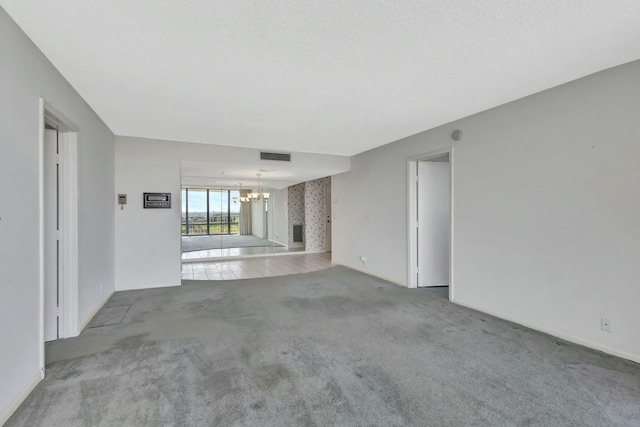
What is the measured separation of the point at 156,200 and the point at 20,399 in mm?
3431

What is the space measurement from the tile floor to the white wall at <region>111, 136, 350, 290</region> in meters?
2.96

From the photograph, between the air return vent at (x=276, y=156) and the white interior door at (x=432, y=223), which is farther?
the air return vent at (x=276, y=156)

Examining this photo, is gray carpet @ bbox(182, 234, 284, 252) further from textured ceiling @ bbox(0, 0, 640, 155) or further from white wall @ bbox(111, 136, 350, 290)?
textured ceiling @ bbox(0, 0, 640, 155)

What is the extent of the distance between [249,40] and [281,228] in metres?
7.50

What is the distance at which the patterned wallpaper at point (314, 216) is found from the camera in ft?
30.1

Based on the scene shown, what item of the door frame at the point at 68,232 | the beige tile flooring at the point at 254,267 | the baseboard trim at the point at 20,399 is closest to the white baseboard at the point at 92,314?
the door frame at the point at 68,232

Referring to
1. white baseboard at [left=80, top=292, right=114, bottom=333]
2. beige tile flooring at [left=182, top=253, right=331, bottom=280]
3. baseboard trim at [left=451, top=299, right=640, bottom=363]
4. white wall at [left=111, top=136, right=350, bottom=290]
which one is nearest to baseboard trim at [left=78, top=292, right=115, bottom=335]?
white baseboard at [left=80, top=292, right=114, bottom=333]

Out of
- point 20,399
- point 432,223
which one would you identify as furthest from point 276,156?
point 20,399

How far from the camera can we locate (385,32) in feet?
6.62

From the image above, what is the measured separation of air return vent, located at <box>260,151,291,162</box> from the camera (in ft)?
18.7

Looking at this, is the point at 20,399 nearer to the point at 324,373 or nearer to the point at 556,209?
the point at 324,373

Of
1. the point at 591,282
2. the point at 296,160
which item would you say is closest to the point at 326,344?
the point at 591,282

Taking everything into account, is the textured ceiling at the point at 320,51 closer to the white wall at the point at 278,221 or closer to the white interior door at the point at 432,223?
the white interior door at the point at 432,223

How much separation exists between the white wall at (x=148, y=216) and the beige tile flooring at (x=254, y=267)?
894 millimetres
